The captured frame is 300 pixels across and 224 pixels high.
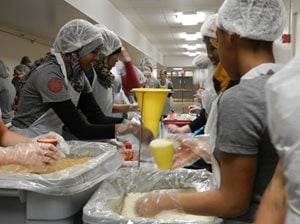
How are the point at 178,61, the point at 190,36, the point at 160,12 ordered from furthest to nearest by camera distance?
1. the point at 178,61
2. the point at 190,36
3. the point at 160,12

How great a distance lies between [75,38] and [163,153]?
895 millimetres

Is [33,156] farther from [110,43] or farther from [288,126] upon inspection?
[110,43]

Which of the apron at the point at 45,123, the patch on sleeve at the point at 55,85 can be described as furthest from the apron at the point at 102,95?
the patch on sleeve at the point at 55,85

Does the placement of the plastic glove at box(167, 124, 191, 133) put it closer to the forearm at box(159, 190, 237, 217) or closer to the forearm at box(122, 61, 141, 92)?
the forearm at box(122, 61, 141, 92)

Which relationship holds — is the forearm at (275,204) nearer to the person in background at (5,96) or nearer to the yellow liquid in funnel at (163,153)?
the yellow liquid in funnel at (163,153)

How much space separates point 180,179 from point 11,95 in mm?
3280

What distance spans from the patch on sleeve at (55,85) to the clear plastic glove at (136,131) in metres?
0.32

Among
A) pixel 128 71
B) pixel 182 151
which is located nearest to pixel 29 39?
pixel 128 71

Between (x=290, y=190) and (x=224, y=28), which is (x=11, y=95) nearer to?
(x=224, y=28)

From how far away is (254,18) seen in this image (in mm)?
970

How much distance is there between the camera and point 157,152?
134 cm

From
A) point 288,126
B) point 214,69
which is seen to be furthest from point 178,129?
point 288,126

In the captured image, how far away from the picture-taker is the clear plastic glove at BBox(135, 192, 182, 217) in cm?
92

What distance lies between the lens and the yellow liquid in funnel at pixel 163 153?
134 centimetres
